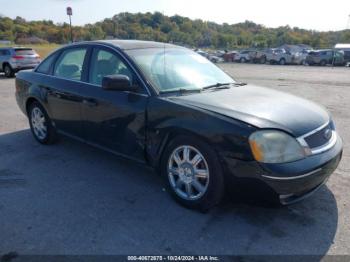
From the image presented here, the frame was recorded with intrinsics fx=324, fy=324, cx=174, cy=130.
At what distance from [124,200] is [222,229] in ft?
3.64

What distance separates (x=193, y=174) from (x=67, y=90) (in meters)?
2.24

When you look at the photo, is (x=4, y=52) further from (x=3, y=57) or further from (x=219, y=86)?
(x=219, y=86)

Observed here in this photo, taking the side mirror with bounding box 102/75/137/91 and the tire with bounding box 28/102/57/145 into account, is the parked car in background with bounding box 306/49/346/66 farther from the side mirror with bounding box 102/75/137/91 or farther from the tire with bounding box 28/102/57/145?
the side mirror with bounding box 102/75/137/91

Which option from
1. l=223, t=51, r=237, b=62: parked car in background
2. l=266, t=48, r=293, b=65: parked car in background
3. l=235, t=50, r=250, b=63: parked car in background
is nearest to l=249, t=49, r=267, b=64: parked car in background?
l=235, t=50, r=250, b=63: parked car in background

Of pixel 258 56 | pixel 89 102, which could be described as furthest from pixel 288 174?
pixel 258 56

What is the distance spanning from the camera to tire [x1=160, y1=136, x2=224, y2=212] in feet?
9.70

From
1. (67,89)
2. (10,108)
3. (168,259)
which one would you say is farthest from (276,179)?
(10,108)

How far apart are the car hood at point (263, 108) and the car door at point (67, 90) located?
1581 millimetres

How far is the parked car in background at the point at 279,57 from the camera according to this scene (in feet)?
111

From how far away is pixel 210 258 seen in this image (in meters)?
2.53

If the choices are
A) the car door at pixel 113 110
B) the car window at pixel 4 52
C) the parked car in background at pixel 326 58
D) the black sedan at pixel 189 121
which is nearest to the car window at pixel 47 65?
the black sedan at pixel 189 121

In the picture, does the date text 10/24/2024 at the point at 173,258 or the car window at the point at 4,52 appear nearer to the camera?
the date text 10/24/2024 at the point at 173,258

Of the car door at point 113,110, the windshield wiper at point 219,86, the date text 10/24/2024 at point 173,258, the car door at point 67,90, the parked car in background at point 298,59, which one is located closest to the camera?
the date text 10/24/2024 at point 173,258

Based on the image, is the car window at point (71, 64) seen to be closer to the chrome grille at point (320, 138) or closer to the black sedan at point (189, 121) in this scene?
the black sedan at point (189, 121)
